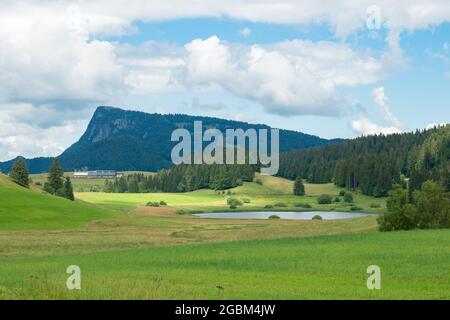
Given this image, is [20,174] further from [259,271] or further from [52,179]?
[259,271]

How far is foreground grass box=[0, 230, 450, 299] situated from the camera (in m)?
26.4

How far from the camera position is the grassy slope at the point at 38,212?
9738cm

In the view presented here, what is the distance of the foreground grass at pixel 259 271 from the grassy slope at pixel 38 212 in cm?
4319

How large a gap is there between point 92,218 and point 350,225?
133 ft

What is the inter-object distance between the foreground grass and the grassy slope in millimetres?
43187

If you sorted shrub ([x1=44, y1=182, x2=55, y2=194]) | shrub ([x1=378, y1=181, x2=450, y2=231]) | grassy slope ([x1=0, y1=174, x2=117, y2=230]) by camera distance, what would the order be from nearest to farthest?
shrub ([x1=378, y1=181, x2=450, y2=231]), grassy slope ([x1=0, y1=174, x2=117, y2=230]), shrub ([x1=44, y1=182, x2=55, y2=194])

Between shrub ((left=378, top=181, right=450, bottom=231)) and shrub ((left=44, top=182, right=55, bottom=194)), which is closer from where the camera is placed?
shrub ((left=378, top=181, right=450, bottom=231))

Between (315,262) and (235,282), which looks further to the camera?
(315,262)

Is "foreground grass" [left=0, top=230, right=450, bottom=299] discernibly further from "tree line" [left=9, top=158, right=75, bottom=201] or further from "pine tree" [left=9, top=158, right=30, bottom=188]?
"tree line" [left=9, top=158, right=75, bottom=201]

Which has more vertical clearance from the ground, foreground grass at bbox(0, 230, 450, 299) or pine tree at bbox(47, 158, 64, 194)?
pine tree at bbox(47, 158, 64, 194)

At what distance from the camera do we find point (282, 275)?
38.2 m

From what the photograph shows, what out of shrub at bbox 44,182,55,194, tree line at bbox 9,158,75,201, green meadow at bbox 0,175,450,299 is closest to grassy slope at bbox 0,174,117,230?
green meadow at bbox 0,175,450,299
